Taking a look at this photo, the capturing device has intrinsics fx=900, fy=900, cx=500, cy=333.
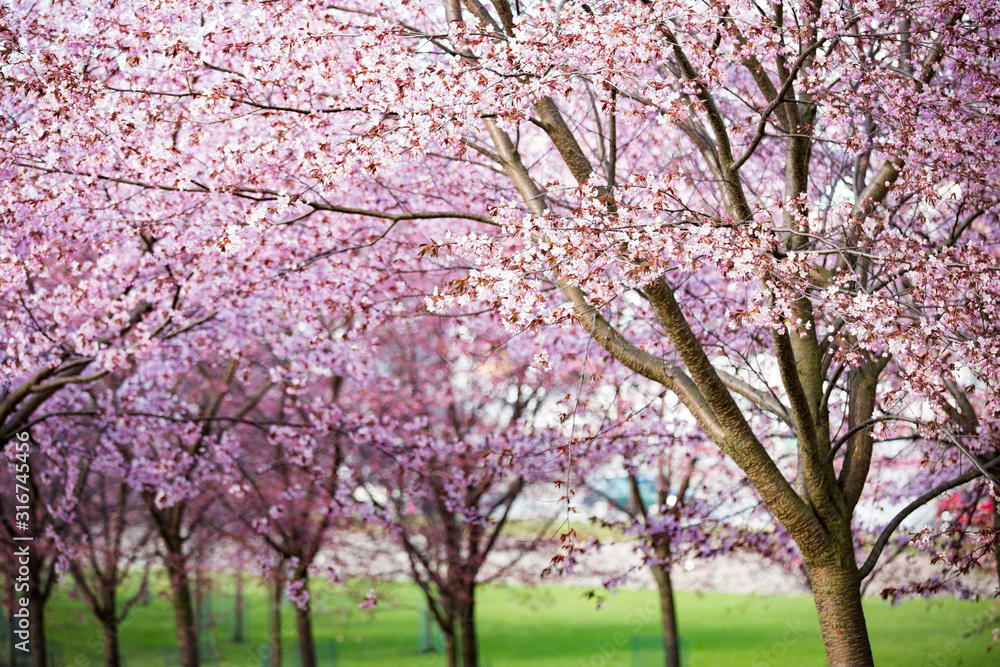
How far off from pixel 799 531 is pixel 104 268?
6113 mm

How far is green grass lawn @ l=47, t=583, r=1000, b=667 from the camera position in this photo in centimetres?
1952

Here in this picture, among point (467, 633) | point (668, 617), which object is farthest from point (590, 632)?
point (467, 633)

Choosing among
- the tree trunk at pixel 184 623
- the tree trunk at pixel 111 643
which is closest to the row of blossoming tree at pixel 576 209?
the tree trunk at pixel 184 623

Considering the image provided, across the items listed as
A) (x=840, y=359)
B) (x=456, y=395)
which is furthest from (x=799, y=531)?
(x=456, y=395)

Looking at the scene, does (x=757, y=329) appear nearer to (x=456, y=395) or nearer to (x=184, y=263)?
(x=184, y=263)

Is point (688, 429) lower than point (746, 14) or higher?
lower

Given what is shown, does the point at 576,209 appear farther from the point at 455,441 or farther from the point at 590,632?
the point at 590,632

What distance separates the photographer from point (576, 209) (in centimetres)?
536

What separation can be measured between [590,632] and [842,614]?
22.6 meters

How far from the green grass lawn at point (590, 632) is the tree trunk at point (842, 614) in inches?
430

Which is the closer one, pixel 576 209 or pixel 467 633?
pixel 576 209

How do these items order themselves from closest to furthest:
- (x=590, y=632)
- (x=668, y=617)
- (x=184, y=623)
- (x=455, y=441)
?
(x=455, y=441)
(x=184, y=623)
(x=668, y=617)
(x=590, y=632)

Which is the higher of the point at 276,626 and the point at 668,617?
the point at 276,626

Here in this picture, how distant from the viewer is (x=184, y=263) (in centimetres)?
786
